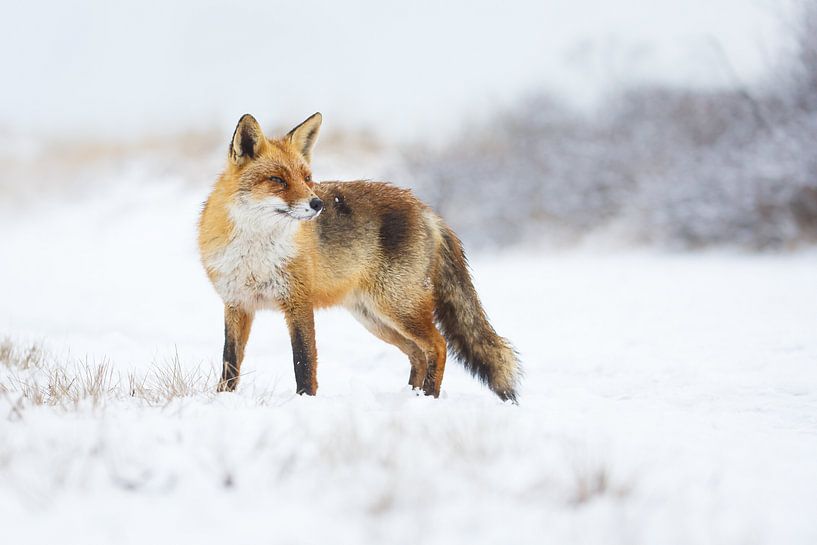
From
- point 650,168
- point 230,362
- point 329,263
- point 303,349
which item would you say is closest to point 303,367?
point 303,349

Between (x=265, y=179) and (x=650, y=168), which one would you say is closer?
(x=265, y=179)

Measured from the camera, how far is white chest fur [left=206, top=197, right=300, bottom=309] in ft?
13.6

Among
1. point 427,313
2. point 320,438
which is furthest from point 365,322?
point 320,438

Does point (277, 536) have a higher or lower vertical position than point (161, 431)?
lower

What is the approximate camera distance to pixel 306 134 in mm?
4547

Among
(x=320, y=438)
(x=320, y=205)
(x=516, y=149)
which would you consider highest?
(x=516, y=149)

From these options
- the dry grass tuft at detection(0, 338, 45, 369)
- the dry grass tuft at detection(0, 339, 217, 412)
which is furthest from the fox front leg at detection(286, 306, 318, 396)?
the dry grass tuft at detection(0, 338, 45, 369)

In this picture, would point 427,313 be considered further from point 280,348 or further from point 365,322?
point 280,348

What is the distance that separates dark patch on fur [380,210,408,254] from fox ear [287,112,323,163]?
742mm

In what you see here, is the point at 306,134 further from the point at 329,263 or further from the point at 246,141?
the point at 329,263

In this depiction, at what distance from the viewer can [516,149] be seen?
813 inches

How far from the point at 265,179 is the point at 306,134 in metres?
0.63

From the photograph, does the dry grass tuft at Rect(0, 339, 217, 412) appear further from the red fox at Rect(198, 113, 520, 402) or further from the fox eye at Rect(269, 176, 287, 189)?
the fox eye at Rect(269, 176, 287, 189)

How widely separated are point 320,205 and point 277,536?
91.3 inches
